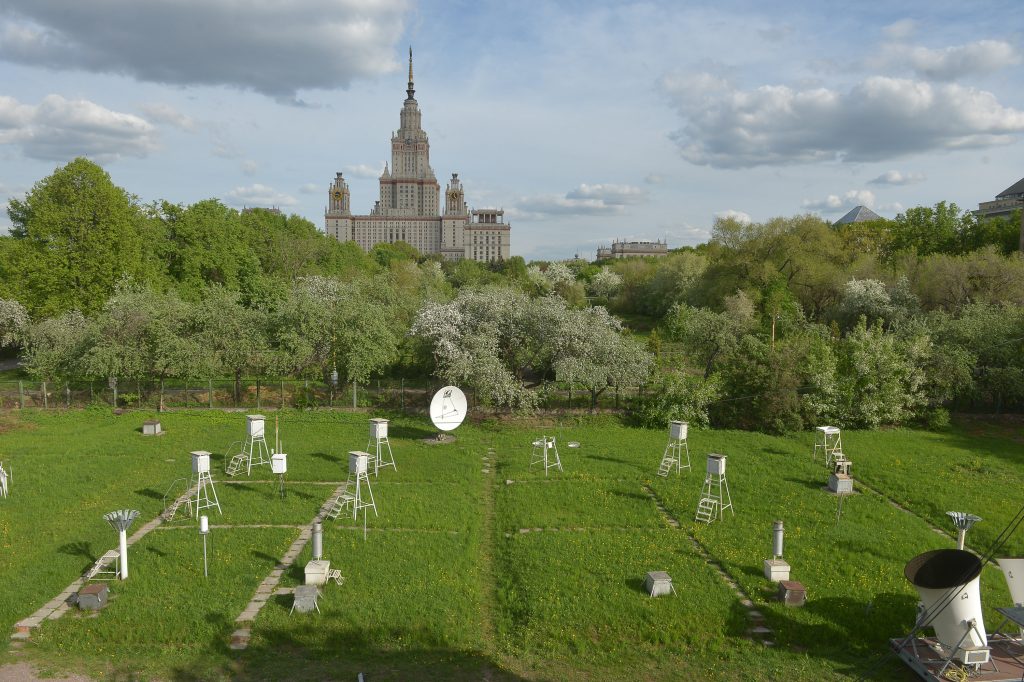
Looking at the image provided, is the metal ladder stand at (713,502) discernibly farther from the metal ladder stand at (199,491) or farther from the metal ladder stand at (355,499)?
the metal ladder stand at (199,491)

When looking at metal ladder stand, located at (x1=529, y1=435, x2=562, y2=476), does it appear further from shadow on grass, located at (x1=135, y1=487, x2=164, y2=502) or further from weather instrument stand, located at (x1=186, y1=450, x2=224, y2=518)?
shadow on grass, located at (x1=135, y1=487, x2=164, y2=502)

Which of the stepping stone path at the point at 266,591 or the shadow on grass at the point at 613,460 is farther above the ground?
the shadow on grass at the point at 613,460

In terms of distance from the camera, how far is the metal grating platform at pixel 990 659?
31.3ft

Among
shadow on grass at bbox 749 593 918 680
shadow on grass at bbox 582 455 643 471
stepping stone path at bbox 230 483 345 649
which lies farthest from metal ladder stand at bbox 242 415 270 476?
shadow on grass at bbox 749 593 918 680

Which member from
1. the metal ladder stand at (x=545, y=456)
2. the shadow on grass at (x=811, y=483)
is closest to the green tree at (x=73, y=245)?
the metal ladder stand at (x=545, y=456)

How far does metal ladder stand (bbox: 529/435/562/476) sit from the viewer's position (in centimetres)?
2020

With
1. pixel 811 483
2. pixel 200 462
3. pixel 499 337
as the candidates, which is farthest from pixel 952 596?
pixel 499 337

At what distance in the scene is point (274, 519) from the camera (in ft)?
52.1

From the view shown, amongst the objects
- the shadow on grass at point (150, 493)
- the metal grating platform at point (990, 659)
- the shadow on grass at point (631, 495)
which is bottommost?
the metal grating platform at point (990, 659)

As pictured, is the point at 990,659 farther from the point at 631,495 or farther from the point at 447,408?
the point at 447,408

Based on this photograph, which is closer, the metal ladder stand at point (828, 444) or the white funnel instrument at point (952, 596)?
the white funnel instrument at point (952, 596)

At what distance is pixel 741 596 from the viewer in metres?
12.3

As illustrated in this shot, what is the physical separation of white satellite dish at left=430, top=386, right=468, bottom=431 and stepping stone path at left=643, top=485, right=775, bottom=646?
30.0 ft

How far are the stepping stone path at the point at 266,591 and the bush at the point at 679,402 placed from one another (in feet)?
50.3
